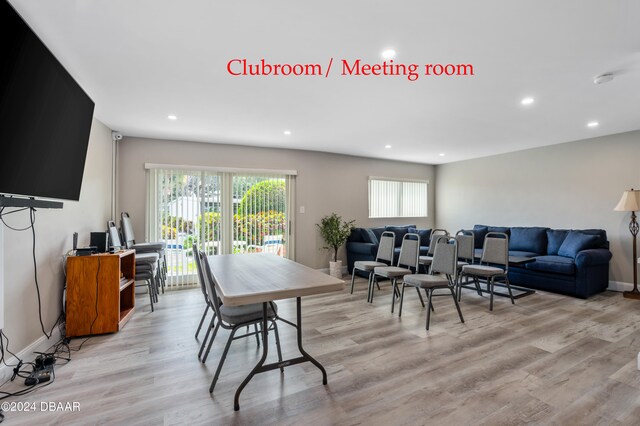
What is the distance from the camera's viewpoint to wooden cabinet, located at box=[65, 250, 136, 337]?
2842 mm

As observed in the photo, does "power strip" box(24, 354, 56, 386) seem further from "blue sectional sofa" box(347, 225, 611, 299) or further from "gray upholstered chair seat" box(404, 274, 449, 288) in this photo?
"blue sectional sofa" box(347, 225, 611, 299)

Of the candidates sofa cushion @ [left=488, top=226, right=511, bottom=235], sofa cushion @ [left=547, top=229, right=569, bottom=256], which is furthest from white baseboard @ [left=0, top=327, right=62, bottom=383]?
sofa cushion @ [left=547, top=229, right=569, bottom=256]

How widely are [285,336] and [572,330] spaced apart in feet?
9.53

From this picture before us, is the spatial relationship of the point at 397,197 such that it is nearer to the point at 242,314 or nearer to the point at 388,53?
the point at 388,53

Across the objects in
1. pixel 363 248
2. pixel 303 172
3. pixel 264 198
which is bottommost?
pixel 363 248

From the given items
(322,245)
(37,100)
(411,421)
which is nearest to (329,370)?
(411,421)

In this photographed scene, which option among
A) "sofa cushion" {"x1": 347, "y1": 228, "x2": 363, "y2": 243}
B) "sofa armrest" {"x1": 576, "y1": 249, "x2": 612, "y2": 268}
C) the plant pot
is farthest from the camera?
"sofa cushion" {"x1": 347, "y1": 228, "x2": 363, "y2": 243}

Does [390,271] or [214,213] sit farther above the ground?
[214,213]

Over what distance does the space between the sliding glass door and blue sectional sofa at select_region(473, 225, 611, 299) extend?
3989 millimetres

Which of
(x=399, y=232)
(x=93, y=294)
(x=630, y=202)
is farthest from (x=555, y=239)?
(x=93, y=294)

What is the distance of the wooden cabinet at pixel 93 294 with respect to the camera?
112 inches

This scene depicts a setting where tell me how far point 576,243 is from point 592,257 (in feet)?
1.41

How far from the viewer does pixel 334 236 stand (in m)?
Answer: 5.57

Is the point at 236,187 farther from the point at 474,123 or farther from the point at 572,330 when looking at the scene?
the point at 572,330
